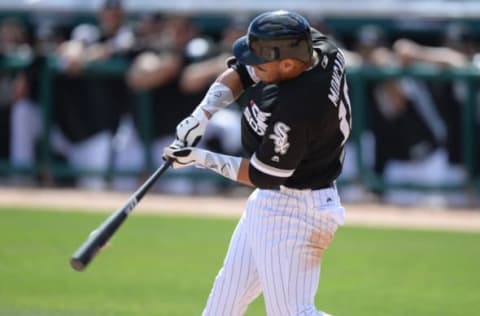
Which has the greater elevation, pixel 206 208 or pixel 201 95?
pixel 201 95

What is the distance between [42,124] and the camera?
12.7 metres

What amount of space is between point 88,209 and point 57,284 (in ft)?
11.3

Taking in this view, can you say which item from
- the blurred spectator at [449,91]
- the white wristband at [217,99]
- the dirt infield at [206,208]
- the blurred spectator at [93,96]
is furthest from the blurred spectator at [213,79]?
the white wristband at [217,99]

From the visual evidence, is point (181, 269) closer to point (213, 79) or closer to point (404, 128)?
point (213, 79)

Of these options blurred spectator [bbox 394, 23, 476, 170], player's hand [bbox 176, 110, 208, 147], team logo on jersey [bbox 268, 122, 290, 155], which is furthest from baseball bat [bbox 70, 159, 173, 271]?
blurred spectator [bbox 394, 23, 476, 170]

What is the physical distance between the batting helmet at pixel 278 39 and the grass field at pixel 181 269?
235 centimetres

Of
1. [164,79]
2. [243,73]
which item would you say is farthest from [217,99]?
[164,79]

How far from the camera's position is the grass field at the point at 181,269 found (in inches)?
272

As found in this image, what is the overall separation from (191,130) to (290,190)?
570 millimetres

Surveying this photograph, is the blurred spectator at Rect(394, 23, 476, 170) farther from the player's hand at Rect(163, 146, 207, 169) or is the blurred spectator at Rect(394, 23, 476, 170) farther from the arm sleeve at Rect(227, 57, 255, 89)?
the player's hand at Rect(163, 146, 207, 169)

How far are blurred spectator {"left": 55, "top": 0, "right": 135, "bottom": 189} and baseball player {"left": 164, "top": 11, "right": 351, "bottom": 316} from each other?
24.0ft

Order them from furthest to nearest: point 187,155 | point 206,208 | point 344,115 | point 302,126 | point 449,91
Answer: point 449,91
point 206,208
point 187,155
point 344,115
point 302,126

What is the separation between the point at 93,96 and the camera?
41.2ft

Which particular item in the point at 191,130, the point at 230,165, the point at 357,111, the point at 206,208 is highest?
the point at 191,130
